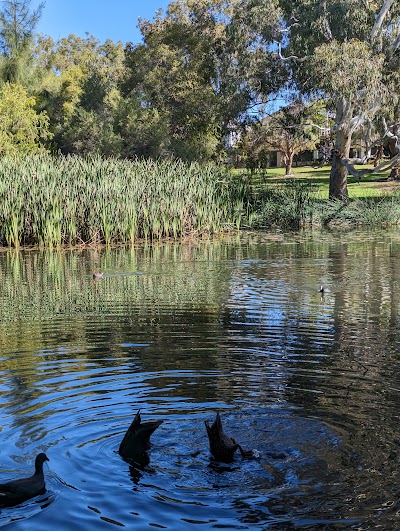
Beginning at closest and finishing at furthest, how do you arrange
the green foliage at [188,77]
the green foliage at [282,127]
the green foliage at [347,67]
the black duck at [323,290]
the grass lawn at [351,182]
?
the black duck at [323,290] → the green foliage at [347,67] → the green foliage at [282,127] → the grass lawn at [351,182] → the green foliage at [188,77]

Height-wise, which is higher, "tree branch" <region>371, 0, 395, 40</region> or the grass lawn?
"tree branch" <region>371, 0, 395, 40</region>

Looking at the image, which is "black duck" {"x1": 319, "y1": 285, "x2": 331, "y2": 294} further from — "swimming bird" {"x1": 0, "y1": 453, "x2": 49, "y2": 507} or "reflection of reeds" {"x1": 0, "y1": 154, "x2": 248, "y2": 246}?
"reflection of reeds" {"x1": 0, "y1": 154, "x2": 248, "y2": 246}

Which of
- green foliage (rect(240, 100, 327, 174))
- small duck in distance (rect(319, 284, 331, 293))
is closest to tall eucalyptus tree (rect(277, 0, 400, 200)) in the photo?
green foliage (rect(240, 100, 327, 174))

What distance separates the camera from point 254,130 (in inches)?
1406

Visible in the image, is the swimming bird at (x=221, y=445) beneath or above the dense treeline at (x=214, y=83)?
beneath

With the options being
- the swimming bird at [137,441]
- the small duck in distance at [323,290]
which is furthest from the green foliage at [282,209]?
the swimming bird at [137,441]

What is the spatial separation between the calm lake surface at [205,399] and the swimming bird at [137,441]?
0.34 ft

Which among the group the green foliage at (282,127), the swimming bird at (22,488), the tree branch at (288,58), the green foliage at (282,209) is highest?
the tree branch at (288,58)

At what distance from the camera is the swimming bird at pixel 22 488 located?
15.2 ft

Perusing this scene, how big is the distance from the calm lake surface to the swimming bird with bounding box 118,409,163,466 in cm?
10

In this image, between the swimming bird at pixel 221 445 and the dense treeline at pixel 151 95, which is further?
the dense treeline at pixel 151 95

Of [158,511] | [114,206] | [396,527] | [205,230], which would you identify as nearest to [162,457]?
[158,511]

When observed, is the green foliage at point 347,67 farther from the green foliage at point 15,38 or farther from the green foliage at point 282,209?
the green foliage at point 15,38

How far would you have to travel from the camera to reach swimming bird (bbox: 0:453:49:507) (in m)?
4.64
